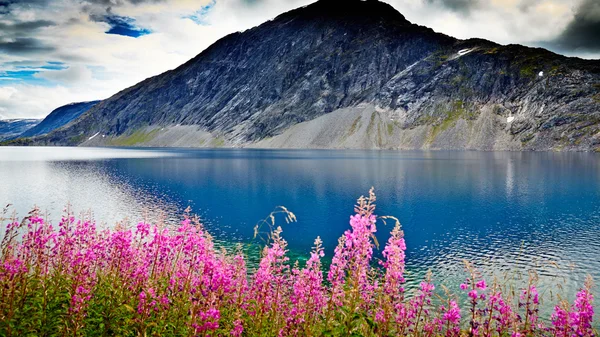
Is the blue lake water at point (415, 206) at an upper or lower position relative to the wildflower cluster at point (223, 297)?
lower

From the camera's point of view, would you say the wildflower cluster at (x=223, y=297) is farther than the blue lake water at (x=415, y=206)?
No

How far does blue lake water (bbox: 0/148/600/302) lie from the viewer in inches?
1432

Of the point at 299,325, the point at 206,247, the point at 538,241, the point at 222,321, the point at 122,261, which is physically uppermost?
the point at 206,247

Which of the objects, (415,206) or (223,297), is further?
(415,206)

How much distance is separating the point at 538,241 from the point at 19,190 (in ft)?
263

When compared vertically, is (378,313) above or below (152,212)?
above

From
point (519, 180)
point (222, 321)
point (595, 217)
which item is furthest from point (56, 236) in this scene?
point (519, 180)

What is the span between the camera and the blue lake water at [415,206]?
36.4m

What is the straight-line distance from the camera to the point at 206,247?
810cm

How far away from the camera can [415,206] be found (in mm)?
60500

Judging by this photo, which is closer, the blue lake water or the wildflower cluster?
the wildflower cluster

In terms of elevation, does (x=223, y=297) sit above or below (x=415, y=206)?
above

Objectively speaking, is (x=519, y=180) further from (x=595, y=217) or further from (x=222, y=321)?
(x=222, y=321)

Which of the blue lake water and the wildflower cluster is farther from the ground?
the wildflower cluster
